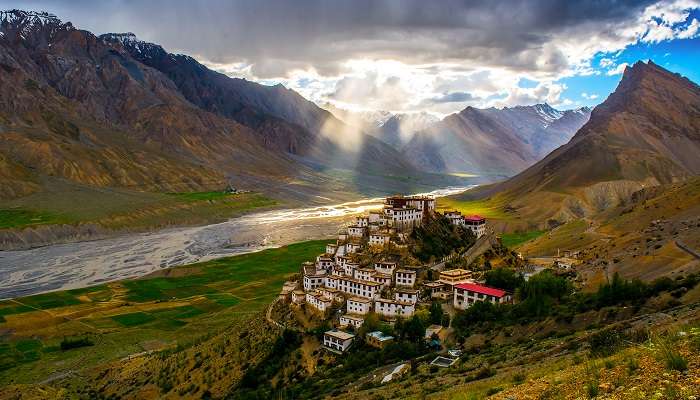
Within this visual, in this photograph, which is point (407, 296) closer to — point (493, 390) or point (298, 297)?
point (298, 297)

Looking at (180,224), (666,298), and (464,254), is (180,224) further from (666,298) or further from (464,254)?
(666,298)

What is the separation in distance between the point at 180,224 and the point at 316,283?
5011 inches

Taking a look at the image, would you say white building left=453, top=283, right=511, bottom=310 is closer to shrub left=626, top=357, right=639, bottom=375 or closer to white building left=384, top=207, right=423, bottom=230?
white building left=384, top=207, right=423, bottom=230

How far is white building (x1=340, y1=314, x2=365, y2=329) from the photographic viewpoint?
45000mm

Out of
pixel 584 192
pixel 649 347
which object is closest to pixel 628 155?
pixel 584 192

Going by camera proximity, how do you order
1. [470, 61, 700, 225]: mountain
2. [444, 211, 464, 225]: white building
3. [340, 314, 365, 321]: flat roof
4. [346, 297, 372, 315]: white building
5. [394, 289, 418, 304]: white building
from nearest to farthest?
[340, 314, 365, 321]: flat roof < [394, 289, 418, 304]: white building < [346, 297, 372, 315]: white building < [444, 211, 464, 225]: white building < [470, 61, 700, 225]: mountain

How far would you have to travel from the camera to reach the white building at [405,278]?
49719mm

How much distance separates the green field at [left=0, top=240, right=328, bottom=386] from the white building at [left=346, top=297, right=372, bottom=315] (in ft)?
68.0

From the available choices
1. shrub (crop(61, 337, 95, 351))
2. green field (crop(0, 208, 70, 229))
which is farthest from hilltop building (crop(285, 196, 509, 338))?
green field (crop(0, 208, 70, 229))

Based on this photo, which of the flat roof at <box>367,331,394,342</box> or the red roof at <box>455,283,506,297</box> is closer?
the flat roof at <box>367,331,394,342</box>

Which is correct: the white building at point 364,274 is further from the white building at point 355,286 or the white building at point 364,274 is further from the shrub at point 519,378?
the shrub at point 519,378

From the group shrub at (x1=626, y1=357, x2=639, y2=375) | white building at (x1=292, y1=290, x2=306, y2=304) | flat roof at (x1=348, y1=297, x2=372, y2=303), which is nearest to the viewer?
shrub at (x1=626, y1=357, x2=639, y2=375)

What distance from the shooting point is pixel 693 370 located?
12758 mm

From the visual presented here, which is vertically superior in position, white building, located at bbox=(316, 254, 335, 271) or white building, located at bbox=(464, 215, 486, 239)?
white building, located at bbox=(464, 215, 486, 239)
